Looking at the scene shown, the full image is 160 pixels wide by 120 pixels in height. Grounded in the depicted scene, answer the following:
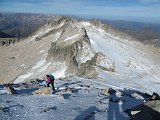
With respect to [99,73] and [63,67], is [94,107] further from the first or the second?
[63,67]

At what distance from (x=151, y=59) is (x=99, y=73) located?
44.9 meters

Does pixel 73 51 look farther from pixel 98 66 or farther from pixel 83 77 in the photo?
pixel 83 77

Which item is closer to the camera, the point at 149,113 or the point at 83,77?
the point at 149,113

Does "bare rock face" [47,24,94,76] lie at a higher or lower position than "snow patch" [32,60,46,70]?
higher

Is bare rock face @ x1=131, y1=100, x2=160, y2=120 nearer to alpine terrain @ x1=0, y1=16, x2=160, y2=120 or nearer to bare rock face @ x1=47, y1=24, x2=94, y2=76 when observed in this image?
alpine terrain @ x1=0, y1=16, x2=160, y2=120

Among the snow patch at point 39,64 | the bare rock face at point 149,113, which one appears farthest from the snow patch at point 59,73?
the bare rock face at point 149,113

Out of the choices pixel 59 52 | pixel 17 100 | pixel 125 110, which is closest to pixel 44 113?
pixel 17 100

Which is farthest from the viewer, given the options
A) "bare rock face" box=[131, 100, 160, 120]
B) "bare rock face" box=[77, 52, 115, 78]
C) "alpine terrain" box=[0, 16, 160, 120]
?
"bare rock face" box=[77, 52, 115, 78]

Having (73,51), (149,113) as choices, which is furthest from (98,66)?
(149,113)

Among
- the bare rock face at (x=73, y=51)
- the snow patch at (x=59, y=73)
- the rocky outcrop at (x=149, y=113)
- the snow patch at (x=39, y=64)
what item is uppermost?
the rocky outcrop at (x=149, y=113)

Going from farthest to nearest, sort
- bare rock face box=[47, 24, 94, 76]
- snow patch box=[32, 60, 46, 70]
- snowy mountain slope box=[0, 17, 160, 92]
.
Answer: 1. snow patch box=[32, 60, 46, 70]
2. bare rock face box=[47, 24, 94, 76]
3. snowy mountain slope box=[0, 17, 160, 92]

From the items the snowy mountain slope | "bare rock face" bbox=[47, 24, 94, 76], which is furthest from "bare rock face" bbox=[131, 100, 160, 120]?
"bare rock face" bbox=[47, 24, 94, 76]

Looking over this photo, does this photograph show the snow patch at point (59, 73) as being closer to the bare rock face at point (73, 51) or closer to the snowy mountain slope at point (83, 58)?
the snowy mountain slope at point (83, 58)

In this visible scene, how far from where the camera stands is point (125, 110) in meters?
24.2
